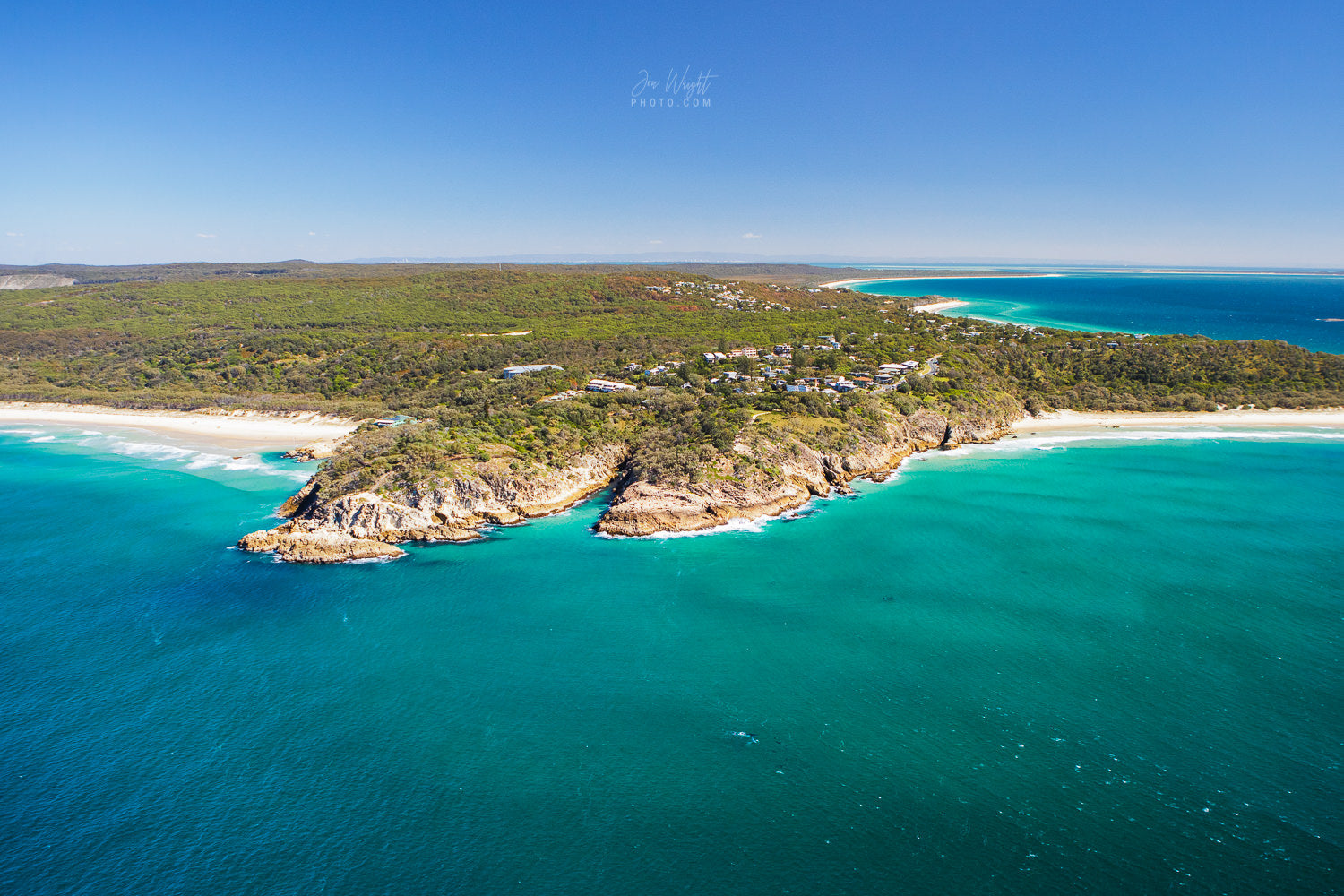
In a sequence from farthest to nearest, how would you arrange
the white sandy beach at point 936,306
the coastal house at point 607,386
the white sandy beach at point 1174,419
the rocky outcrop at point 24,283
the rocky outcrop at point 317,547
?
the rocky outcrop at point 24,283, the white sandy beach at point 936,306, the white sandy beach at point 1174,419, the coastal house at point 607,386, the rocky outcrop at point 317,547

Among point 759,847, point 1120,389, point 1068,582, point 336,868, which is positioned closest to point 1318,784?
point 1068,582

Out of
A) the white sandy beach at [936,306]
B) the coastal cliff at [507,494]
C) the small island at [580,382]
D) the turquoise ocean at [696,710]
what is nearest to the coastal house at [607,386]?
the small island at [580,382]

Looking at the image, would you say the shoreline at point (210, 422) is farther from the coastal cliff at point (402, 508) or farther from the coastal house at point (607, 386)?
the coastal house at point (607, 386)

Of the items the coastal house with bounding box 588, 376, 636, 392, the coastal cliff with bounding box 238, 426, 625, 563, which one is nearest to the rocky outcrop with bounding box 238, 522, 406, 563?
the coastal cliff with bounding box 238, 426, 625, 563

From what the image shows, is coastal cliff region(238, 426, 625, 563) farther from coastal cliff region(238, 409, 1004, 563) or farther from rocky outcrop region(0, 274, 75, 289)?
rocky outcrop region(0, 274, 75, 289)

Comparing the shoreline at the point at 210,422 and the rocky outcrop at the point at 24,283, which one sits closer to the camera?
the shoreline at the point at 210,422

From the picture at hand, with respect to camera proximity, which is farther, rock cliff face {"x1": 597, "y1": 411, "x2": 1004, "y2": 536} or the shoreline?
the shoreline

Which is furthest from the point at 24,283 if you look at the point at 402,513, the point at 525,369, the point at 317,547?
Answer: the point at 402,513
